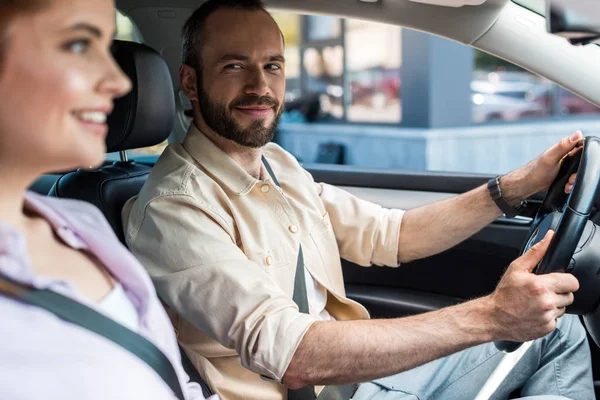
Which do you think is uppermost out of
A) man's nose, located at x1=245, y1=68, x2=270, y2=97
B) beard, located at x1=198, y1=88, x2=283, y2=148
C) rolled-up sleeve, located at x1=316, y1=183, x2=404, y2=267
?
man's nose, located at x1=245, y1=68, x2=270, y2=97

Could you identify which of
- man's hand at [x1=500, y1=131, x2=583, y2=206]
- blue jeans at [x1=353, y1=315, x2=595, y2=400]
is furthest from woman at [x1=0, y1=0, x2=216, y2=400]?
man's hand at [x1=500, y1=131, x2=583, y2=206]

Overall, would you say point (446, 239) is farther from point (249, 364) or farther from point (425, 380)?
point (249, 364)

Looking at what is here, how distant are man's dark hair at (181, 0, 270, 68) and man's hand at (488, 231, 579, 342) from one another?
0.89m

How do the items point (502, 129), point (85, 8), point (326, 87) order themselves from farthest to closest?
point (326, 87) < point (502, 129) < point (85, 8)

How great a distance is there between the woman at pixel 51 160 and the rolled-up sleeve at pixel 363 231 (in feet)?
3.81

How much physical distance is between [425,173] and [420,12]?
39.0 inches

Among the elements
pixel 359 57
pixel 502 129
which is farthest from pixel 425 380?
pixel 359 57

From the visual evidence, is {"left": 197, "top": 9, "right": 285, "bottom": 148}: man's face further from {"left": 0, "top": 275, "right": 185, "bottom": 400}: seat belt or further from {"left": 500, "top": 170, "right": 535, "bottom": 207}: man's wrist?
{"left": 0, "top": 275, "right": 185, "bottom": 400}: seat belt

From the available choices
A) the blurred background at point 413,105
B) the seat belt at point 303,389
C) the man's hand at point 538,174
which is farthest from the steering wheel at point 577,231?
the blurred background at point 413,105

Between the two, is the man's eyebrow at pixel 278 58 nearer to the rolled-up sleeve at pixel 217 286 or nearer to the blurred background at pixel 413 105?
the rolled-up sleeve at pixel 217 286

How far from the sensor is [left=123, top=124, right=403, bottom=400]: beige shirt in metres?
1.42

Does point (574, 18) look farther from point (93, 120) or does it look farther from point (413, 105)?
point (413, 105)

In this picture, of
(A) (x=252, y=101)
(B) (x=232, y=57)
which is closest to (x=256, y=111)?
(A) (x=252, y=101)

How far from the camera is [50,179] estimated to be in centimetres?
196
